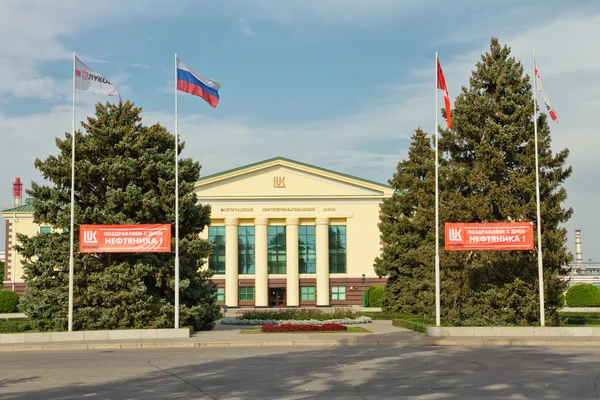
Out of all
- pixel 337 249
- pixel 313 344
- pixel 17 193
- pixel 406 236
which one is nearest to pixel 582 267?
pixel 337 249

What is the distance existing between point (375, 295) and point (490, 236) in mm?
36268

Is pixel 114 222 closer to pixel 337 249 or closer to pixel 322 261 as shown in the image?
pixel 322 261

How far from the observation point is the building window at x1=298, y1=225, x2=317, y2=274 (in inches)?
2953

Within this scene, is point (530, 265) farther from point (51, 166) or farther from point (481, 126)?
point (51, 166)

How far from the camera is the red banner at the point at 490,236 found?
32.0 metres

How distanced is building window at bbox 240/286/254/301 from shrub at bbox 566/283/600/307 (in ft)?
102

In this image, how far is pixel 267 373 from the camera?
1886 centimetres

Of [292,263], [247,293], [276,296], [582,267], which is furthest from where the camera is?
[582,267]

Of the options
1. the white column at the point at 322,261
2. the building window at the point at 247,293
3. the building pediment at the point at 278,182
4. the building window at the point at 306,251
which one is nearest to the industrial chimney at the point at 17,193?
the building pediment at the point at 278,182

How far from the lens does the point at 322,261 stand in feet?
242

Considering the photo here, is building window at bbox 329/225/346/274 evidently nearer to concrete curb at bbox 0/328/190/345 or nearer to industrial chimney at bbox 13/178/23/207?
industrial chimney at bbox 13/178/23/207

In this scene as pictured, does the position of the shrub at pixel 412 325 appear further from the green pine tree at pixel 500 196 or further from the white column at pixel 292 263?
the white column at pixel 292 263

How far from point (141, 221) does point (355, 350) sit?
1400 cm

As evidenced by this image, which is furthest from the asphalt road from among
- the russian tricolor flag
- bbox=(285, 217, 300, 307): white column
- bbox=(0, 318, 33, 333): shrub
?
bbox=(285, 217, 300, 307): white column
